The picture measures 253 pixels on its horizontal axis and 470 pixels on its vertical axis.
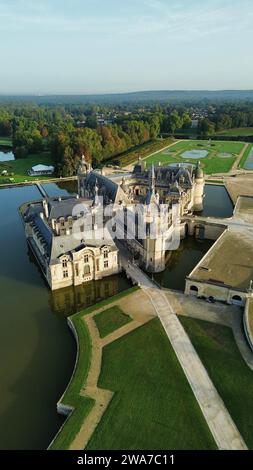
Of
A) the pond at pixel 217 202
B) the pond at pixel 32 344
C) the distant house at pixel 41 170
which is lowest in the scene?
the pond at pixel 32 344

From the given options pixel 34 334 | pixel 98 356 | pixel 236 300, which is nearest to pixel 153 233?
pixel 236 300

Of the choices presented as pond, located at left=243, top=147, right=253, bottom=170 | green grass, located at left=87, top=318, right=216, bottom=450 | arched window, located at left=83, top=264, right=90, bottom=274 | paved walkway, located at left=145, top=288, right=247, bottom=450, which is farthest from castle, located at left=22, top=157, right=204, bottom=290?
pond, located at left=243, top=147, right=253, bottom=170

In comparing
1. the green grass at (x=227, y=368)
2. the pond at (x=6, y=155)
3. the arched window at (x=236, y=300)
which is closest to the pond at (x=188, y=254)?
the arched window at (x=236, y=300)

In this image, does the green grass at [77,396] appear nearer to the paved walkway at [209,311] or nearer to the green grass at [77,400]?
the green grass at [77,400]

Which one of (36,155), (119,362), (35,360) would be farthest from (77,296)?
(36,155)

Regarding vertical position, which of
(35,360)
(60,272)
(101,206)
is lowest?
(35,360)

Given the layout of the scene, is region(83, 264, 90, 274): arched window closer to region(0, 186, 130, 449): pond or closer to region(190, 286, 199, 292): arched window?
region(0, 186, 130, 449): pond

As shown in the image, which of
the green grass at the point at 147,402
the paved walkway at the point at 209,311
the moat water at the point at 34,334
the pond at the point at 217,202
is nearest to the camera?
the green grass at the point at 147,402
